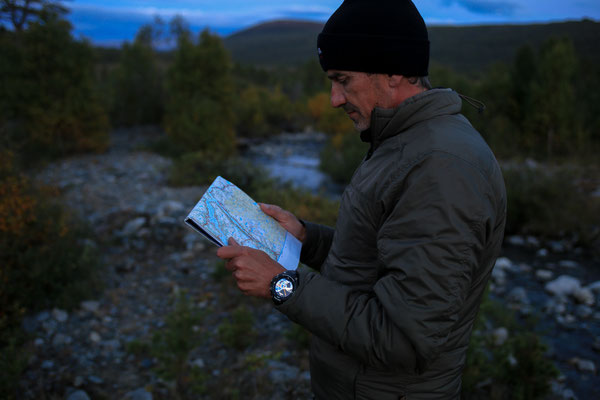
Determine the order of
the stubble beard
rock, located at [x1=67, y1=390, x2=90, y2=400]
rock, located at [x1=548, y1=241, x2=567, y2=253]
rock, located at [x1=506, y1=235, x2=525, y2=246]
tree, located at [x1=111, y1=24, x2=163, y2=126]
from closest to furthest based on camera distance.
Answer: the stubble beard < rock, located at [x1=67, y1=390, x2=90, y2=400] < rock, located at [x1=548, y1=241, x2=567, y2=253] < rock, located at [x1=506, y1=235, x2=525, y2=246] < tree, located at [x1=111, y1=24, x2=163, y2=126]

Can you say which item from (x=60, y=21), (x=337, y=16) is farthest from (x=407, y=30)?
(x=60, y=21)

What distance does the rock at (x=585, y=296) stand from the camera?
16.0ft

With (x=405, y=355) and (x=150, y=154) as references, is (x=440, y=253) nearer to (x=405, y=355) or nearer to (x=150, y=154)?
(x=405, y=355)

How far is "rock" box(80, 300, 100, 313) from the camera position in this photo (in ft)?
14.2

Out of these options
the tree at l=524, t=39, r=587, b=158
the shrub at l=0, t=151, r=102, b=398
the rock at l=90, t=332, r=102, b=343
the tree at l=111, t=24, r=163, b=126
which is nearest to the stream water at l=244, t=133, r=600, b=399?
the rock at l=90, t=332, r=102, b=343

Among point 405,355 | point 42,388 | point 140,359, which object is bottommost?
point 140,359

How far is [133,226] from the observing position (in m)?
6.24

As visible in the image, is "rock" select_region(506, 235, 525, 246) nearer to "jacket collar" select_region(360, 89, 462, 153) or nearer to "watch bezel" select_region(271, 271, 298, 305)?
"jacket collar" select_region(360, 89, 462, 153)

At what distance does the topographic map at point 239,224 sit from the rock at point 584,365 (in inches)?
132

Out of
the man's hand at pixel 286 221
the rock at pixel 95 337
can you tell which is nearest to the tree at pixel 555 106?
the rock at pixel 95 337

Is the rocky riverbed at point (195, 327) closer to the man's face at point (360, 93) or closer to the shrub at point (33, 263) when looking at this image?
the shrub at point (33, 263)

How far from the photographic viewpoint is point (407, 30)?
A: 1.29 metres

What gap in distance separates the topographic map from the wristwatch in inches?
9.8

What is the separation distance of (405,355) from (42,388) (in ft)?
9.55
